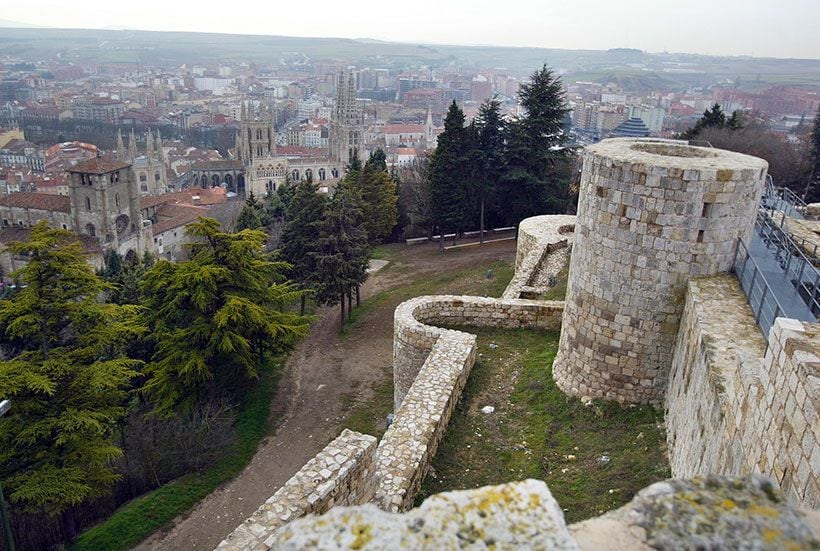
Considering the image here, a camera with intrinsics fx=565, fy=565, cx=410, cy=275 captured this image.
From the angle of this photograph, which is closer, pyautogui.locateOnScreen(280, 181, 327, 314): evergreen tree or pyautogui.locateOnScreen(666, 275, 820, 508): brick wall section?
pyautogui.locateOnScreen(666, 275, 820, 508): brick wall section

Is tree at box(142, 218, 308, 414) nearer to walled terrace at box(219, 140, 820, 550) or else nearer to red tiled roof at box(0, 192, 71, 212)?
walled terrace at box(219, 140, 820, 550)

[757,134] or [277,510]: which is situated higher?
[757,134]

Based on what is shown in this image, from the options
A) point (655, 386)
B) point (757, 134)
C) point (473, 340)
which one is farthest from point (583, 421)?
point (757, 134)

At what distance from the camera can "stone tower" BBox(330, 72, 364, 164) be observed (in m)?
103

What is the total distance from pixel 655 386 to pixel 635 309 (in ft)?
4.12

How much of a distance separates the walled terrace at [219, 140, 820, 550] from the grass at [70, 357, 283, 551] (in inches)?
155

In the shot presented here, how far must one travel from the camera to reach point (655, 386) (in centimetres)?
823

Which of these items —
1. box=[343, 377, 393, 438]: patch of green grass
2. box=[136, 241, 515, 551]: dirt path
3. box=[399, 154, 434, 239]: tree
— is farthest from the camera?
box=[399, 154, 434, 239]: tree

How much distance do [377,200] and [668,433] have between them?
79.5ft

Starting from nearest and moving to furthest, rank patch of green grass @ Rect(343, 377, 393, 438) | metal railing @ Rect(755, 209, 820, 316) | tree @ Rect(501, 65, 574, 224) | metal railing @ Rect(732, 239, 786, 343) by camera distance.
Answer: metal railing @ Rect(732, 239, 786, 343), metal railing @ Rect(755, 209, 820, 316), patch of green grass @ Rect(343, 377, 393, 438), tree @ Rect(501, 65, 574, 224)

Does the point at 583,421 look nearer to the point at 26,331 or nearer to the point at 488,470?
the point at 488,470

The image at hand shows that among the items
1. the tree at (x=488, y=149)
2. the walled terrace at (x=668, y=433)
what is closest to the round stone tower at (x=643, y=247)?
the walled terrace at (x=668, y=433)

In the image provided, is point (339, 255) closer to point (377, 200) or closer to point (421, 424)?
point (421, 424)

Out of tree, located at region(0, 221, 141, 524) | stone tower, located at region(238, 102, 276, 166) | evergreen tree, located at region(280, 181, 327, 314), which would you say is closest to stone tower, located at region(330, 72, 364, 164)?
stone tower, located at region(238, 102, 276, 166)
